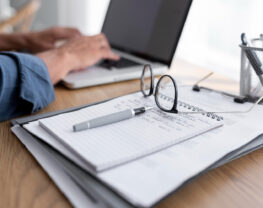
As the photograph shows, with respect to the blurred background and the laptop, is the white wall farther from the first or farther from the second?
the laptop

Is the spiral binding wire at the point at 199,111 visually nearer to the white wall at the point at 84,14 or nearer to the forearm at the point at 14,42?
the forearm at the point at 14,42

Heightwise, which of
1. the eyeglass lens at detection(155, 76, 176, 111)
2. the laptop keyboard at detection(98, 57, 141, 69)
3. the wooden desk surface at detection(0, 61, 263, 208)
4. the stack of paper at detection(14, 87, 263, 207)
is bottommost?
the wooden desk surface at detection(0, 61, 263, 208)

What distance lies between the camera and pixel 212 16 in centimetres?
132

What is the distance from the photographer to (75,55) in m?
0.81

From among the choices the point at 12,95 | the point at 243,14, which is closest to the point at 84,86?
the point at 12,95

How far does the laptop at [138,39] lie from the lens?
2.59ft

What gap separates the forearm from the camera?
3.48ft

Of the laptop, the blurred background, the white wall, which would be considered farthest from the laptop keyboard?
the white wall

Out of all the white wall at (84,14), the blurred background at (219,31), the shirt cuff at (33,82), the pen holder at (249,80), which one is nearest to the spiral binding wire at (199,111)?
the pen holder at (249,80)

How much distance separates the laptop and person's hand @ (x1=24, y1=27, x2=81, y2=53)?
161mm

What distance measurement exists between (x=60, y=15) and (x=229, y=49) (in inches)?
76.6

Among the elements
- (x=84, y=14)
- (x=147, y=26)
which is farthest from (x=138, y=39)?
(x=84, y=14)

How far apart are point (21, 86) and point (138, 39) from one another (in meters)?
0.51

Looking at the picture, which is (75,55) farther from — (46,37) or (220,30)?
(220,30)
